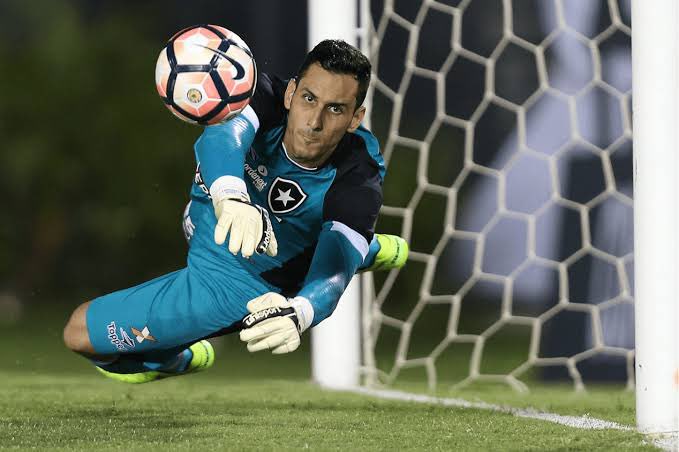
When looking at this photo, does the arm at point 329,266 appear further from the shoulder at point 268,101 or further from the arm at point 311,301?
the shoulder at point 268,101

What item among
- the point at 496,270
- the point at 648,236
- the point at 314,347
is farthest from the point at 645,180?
the point at 496,270

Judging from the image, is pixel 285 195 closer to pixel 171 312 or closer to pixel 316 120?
pixel 316 120

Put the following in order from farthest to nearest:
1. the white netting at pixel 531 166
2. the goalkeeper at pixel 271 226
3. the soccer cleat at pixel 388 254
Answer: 1. the white netting at pixel 531 166
2. the soccer cleat at pixel 388 254
3. the goalkeeper at pixel 271 226

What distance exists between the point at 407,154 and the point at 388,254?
4.14 meters

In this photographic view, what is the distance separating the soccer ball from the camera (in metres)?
3.10

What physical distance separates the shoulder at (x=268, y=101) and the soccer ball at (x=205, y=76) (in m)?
0.24

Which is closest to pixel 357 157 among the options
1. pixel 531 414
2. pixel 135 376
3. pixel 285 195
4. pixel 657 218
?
pixel 285 195

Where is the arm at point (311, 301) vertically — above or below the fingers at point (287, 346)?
above

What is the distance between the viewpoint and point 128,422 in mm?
3457

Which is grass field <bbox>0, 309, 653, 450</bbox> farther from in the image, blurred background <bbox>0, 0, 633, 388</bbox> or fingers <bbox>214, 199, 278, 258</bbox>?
blurred background <bbox>0, 0, 633, 388</bbox>

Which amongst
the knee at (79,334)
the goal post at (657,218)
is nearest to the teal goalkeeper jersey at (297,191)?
the knee at (79,334)

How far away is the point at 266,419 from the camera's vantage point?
3.58 m

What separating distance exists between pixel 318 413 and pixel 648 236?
130 cm

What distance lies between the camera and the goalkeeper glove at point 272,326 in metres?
2.85
